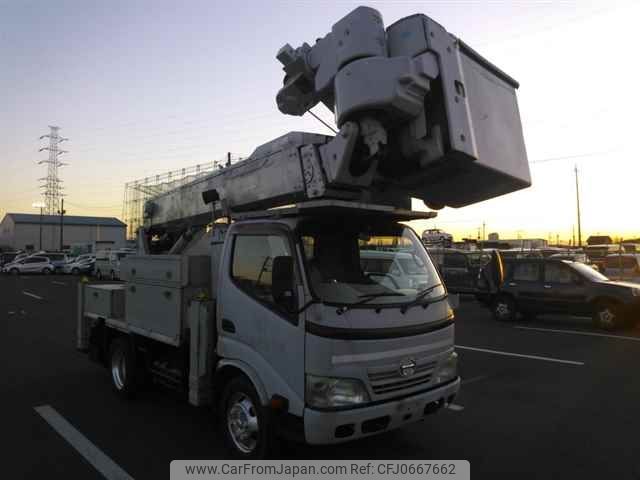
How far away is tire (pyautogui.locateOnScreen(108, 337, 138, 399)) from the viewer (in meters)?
5.43

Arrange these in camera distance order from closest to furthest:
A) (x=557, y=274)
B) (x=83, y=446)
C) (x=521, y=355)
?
(x=83, y=446)
(x=521, y=355)
(x=557, y=274)

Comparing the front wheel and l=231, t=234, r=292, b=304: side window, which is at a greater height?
l=231, t=234, r=292, b=304: side window

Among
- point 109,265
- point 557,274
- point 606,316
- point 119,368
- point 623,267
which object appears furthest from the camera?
point 109,265

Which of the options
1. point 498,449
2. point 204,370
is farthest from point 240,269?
point 498,449

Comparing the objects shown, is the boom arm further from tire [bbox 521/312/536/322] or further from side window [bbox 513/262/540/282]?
tire [bbox 521/312/536/322]

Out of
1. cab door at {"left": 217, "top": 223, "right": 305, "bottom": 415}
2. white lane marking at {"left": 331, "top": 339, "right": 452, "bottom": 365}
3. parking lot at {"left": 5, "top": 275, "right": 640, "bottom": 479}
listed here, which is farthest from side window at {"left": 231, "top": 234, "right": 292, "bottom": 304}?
parking lot at {"left": 5, "top": 275, "right": 640, "bottom": 479}

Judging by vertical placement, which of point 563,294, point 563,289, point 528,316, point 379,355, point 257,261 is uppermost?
point 257,261

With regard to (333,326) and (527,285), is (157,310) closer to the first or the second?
(333,326)

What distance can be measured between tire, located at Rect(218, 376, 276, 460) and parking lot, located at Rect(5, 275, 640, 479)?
246 millimetres

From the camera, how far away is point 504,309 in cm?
1231

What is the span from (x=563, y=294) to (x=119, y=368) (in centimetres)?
1028

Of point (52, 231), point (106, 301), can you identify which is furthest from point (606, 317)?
point (52, 231)

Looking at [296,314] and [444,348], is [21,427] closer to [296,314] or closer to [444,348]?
[296,314]

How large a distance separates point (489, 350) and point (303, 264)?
21.3ft
